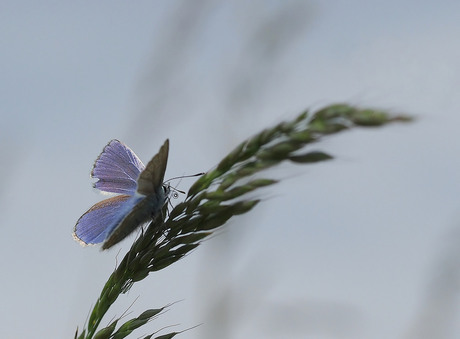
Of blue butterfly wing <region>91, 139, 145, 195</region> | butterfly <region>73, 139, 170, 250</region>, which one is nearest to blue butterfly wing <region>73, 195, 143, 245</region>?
butterfly <region>73, 139, 170, 250</region>

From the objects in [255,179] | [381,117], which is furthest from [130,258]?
[381,117]

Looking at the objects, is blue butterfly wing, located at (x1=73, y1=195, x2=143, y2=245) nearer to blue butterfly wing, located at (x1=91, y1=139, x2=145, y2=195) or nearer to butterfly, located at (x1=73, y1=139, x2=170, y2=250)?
butterfly, located at (x1=73, y1=139, x2=170, y2=250)

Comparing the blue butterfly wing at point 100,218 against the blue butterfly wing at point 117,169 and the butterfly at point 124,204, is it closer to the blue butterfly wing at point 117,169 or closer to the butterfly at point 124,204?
the butterfly at point 124,204

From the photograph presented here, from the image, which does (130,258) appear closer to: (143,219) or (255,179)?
(143,219)

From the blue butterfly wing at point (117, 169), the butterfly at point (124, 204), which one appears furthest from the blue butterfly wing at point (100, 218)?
the blue butterfly wing at point (117, 169)

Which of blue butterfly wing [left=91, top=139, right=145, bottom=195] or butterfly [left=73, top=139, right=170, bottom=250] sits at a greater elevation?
blue butterfly wing [left=91, top=139, right=145, bottom=195]

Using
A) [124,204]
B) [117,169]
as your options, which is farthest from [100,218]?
[117,169]
